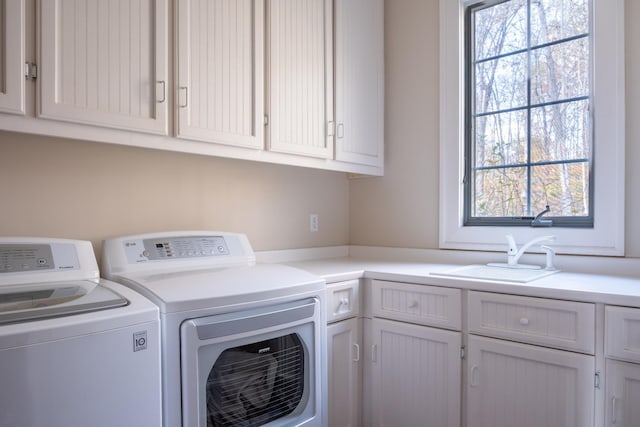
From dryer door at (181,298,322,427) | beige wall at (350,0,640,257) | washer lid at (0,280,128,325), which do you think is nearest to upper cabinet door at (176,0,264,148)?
washer lid at (0,280,128,325)

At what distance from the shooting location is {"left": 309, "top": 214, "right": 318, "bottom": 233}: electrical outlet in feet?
8.51

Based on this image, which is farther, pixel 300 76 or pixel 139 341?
pixel 300 76

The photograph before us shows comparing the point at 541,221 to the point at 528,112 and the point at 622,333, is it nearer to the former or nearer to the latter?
the point at 528,112

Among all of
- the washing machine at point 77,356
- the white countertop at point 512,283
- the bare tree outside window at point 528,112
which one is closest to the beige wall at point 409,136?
the bare tree outside window at point 528,112

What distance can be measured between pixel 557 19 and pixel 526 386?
1.77 metres

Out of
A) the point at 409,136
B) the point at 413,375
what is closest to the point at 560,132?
the point at 409,136

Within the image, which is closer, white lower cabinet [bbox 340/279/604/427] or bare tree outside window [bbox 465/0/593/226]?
white lower cabinet [bbox 340/279/604/427]

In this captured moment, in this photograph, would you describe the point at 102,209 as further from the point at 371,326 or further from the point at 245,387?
the point at 371,326

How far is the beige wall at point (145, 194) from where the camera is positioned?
1.58 m

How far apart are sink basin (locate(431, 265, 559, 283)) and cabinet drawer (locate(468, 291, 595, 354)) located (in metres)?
0.10

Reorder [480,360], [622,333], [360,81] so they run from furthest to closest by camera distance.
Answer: [360,81] < [480,360] < [622,333]

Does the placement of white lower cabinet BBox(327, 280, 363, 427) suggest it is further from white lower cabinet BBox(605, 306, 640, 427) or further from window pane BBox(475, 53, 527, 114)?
window pane BBox(475, 53, 527, 114)

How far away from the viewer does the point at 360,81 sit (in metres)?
2.45

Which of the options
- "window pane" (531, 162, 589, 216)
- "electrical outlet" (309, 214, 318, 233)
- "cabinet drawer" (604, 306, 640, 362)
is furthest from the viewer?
"electrical outlet" (309, 214, 318, 233)
